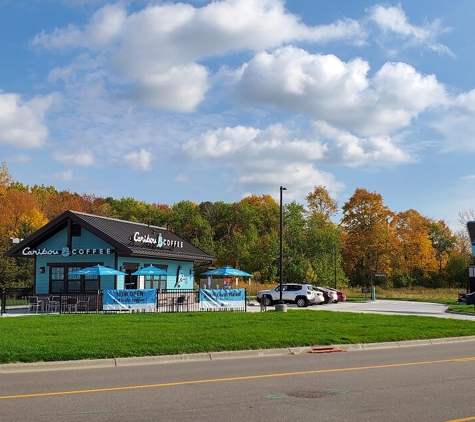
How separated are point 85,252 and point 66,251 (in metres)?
1.32

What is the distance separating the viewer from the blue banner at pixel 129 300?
28.5 m

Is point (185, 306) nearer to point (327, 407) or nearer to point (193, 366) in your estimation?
point (193, 366)

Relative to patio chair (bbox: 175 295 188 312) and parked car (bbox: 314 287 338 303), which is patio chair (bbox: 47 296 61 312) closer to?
patio chair (bbox: 175 295 188 312)

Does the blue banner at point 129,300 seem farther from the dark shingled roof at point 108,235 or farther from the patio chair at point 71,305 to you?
the dark shingled roof at point 108,235

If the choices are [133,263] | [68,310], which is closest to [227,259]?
[133,263]

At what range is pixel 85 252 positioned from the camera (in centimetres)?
3522

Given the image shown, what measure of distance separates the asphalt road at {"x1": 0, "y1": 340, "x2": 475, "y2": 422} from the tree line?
44.3 meters

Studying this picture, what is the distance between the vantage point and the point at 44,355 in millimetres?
13672

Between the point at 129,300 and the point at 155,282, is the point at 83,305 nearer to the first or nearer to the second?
the point at 129,300

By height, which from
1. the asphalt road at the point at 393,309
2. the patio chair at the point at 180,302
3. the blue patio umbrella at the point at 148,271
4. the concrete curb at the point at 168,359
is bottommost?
the asphalt road at the point at 393,309

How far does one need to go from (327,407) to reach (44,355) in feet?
25.0

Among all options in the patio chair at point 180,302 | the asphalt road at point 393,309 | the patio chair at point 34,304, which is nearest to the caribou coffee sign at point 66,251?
the patio chair at point 34,304

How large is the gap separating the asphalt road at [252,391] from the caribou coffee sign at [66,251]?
2120 centimetres

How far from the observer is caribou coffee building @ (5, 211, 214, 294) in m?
34.8
